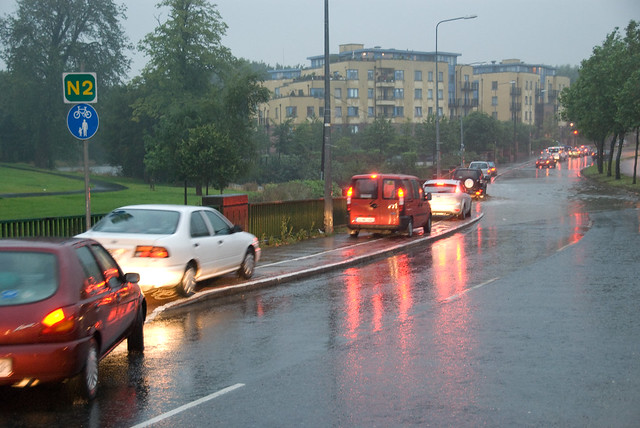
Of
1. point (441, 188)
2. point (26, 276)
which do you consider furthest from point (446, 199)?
point (26, 276)

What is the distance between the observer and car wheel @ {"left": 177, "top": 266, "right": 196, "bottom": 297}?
39.5 ft

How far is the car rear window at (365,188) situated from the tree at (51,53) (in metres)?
58.6

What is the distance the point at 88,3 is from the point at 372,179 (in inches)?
2538

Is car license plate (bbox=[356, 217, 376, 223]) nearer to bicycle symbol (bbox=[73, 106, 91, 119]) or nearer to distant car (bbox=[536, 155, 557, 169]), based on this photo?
bicycle symbol (bbox=[73, 106, 91, 119])

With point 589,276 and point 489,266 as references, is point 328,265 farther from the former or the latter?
point 589,276

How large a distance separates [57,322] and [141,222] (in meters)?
6.00

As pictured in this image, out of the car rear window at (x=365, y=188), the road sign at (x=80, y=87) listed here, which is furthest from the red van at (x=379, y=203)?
the road sign at (x=80, y=87)

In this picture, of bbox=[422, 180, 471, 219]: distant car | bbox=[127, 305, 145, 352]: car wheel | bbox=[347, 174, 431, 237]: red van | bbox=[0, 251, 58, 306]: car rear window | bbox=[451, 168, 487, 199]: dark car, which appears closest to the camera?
bbox=[0, 251, 58, 306]: car rear window

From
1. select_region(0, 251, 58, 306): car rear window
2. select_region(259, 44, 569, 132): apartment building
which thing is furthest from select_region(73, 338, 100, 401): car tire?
select_region(259, 44, 569, 132): apartment building

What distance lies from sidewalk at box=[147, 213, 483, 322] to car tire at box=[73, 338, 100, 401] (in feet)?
12.7

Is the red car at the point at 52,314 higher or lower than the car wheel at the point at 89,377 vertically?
higher

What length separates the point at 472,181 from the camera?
1832 inches

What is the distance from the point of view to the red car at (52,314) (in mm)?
6266

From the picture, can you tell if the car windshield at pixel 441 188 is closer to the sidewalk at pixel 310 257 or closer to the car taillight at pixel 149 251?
the sidewalk at pixel 310 257
